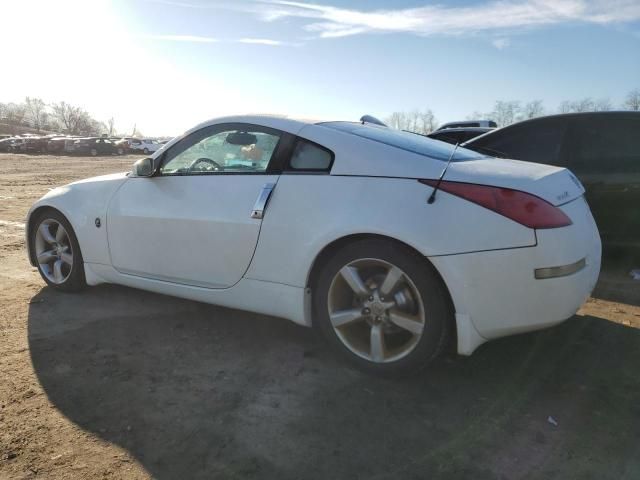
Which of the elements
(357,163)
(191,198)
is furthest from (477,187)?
(191,198)

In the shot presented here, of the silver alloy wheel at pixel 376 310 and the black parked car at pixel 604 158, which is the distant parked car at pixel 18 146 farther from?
the silver alloy wheel at pixel 376 310

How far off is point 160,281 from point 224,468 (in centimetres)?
176

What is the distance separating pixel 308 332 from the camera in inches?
136

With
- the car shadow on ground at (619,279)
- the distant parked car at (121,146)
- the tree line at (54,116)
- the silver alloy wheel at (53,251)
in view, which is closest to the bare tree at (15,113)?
the tree line at (54,116)

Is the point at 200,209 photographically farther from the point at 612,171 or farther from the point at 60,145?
the point at 60,145

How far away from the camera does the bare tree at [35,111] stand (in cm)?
12125

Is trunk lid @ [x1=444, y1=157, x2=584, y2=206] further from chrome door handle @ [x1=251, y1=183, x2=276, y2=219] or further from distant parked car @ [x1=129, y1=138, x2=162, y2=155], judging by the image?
distant parked car @ [x1=129, y1=138, x2=162, y2=155]

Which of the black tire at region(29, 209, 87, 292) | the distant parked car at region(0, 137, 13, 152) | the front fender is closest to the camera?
the front fender

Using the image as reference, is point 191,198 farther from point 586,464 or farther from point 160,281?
point 586,464

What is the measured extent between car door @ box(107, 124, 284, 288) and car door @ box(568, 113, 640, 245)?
305cm

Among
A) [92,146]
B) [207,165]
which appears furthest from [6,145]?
[207,165]

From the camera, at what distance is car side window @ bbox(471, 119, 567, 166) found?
4.77 m

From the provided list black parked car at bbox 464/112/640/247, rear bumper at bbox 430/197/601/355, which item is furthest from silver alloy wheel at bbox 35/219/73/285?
black parked car at bbox 464/112/640/247

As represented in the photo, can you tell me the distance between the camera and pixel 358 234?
2.72m
